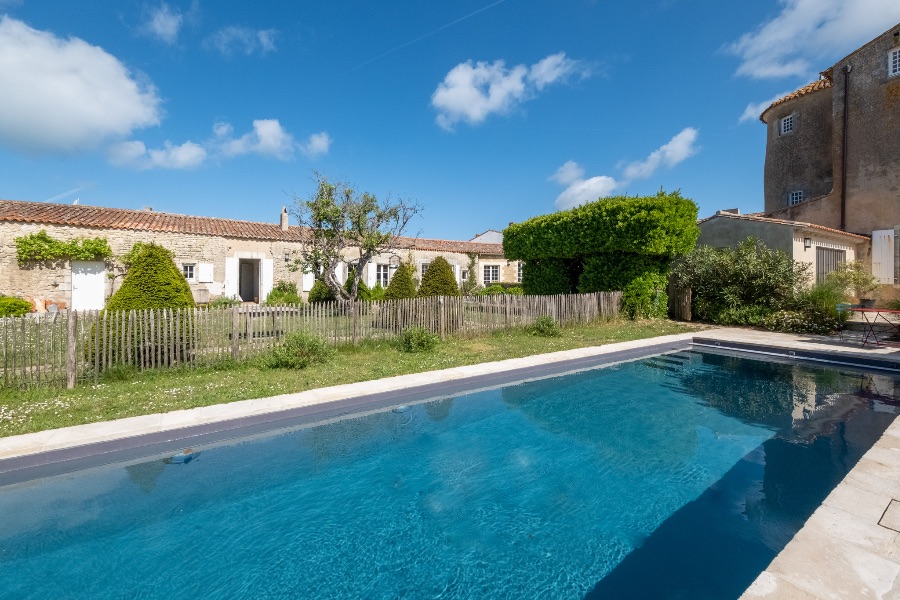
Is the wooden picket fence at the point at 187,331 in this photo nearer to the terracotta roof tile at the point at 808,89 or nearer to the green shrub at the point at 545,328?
the green shrub at the point at 545,328

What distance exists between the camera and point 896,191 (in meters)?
16.1

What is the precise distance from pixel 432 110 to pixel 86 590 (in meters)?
21.0

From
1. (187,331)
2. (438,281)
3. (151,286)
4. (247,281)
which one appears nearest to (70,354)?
(187,331)

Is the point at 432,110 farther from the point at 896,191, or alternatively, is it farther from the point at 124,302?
the point at 896,191

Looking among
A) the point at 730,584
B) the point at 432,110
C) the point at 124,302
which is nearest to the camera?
the point at 730,584

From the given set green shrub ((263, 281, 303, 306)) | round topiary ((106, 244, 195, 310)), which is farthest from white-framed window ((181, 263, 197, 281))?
round topiary ((106, 244, 195, 310))

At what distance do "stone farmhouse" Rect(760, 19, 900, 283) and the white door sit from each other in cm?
3090

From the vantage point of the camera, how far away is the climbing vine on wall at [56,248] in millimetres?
15141

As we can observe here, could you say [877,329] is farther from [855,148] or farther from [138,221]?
[138,221]

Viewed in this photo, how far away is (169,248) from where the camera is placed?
18594mm

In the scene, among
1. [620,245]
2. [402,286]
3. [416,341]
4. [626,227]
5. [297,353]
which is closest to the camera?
[297,353]

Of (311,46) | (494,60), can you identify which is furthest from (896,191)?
(311,46)

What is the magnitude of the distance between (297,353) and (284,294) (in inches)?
522

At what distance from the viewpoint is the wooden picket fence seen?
263 inches
